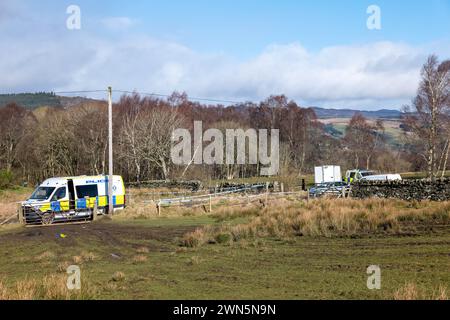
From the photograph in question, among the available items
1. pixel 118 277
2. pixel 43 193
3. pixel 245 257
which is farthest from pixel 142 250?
pixel 43 193

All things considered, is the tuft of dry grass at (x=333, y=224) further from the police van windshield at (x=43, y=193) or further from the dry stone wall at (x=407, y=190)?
the police van windshield at (x=43, y=193)

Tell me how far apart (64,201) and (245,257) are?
17.3 m

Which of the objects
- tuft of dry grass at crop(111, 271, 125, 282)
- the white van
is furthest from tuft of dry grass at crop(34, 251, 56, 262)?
the white van

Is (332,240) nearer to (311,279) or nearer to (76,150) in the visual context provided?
(311,279)

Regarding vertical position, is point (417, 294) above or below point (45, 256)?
above

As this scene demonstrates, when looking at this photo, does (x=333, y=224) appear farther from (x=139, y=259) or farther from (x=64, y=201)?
(x=64, y=201)

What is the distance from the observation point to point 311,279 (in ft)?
38.1

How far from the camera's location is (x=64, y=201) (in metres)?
29.6

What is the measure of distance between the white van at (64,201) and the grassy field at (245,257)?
2.28 m

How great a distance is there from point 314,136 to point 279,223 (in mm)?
75113

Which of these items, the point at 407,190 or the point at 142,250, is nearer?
the point at 142,250

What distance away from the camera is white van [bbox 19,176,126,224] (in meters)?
28.6

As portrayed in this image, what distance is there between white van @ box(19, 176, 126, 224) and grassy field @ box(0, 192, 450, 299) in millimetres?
2283
